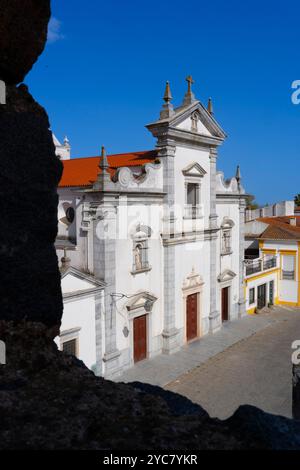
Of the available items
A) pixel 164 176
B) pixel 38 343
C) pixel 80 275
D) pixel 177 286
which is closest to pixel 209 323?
pixel 177 286

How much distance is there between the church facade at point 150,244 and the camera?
48.3ft

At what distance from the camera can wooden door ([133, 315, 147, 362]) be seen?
16703 millimetres

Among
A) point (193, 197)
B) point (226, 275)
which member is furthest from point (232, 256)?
point (193, 197)

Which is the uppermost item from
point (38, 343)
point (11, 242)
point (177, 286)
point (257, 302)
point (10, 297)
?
point (11, 242)

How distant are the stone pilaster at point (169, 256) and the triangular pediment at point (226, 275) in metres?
4.75

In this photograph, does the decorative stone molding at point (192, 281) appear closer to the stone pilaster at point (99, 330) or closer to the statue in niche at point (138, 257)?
the statue in niche at point (138, 257)

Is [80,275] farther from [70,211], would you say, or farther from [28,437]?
[28,437]

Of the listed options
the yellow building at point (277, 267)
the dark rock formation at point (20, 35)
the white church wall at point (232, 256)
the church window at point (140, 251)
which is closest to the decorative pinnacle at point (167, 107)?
the church window at point (140, 251)

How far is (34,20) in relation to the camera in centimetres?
312

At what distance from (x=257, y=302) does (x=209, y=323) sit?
6.68 metres

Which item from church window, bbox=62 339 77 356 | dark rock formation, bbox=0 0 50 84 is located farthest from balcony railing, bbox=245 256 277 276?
dark rock formation, bbox=0 0 50 84

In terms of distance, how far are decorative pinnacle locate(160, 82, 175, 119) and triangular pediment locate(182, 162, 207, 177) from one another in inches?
100

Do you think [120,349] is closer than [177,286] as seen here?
Yes

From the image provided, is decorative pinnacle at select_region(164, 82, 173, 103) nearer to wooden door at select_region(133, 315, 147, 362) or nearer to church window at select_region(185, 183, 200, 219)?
church window at select_region(185, 183, 200, 219)
